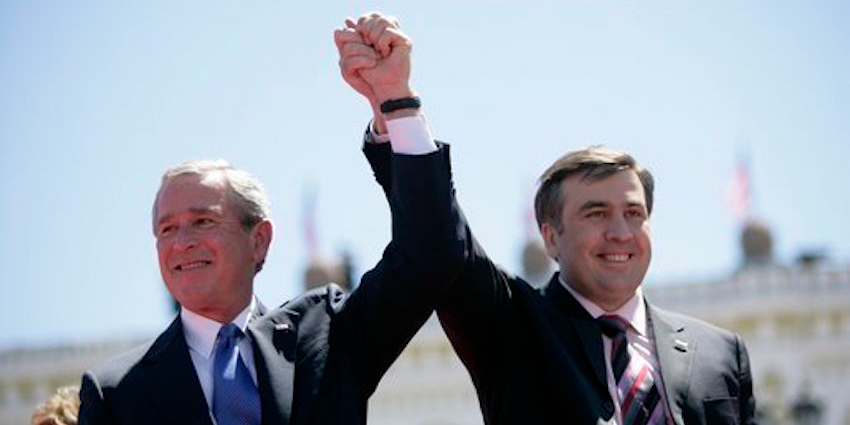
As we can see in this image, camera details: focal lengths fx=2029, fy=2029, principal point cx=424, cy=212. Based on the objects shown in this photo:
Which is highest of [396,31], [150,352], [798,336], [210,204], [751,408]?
[396,31]

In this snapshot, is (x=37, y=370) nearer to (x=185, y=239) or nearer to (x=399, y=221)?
(x=185, y=239)

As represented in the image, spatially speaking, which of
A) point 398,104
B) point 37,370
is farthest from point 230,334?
point 37,370

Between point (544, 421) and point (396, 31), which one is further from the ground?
point (396, 31)

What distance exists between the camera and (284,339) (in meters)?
6.08

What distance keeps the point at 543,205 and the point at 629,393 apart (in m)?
0.71

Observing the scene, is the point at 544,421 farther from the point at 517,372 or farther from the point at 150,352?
the point at 150,352

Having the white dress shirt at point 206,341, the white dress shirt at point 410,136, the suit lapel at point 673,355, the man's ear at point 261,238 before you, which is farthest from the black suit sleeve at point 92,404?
the suit lapel at point 673,355

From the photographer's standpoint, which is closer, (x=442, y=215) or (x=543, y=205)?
(x=442, y=215)

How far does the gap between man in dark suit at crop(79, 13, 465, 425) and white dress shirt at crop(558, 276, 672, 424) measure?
0.74 metres

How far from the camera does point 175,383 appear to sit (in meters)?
5.94

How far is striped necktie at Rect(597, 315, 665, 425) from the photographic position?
249 inches

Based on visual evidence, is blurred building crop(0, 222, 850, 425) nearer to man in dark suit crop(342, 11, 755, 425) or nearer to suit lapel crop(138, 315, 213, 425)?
man in dark suit crop(342, 11, 755, 425)

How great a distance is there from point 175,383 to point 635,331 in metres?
1.56

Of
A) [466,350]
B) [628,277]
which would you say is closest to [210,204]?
[466,350]
